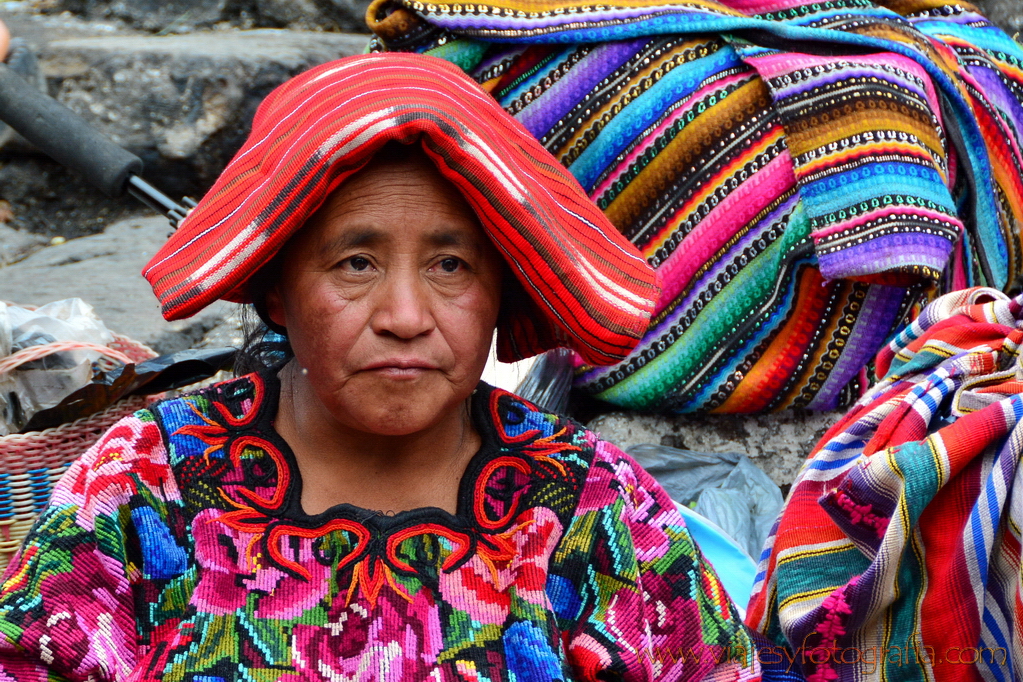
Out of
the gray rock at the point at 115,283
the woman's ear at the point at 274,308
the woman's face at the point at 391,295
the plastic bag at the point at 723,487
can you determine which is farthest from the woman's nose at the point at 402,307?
the gray rock at the point at 115,283

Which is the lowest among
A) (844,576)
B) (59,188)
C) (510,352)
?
(844,576)

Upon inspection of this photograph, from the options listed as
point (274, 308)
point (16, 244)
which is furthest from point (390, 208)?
point (16, 244)

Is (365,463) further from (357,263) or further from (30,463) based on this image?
(30,463)

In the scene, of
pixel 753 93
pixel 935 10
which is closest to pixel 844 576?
pixel 753 93

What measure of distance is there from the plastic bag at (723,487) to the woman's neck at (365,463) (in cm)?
122

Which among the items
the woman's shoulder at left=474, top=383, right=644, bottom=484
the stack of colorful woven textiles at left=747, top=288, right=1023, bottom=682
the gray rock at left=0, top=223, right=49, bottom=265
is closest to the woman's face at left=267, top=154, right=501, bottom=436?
the woman's shoulder at left=474, top=383, right=644, bottom=484

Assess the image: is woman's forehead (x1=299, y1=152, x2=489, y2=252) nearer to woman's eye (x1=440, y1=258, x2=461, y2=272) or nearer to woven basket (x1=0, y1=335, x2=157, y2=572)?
woman's eye (x1=440, y1=258, x2=461, y2=272)

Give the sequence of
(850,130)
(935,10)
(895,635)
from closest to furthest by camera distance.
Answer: (895,635) < (850,130) < (935,10)

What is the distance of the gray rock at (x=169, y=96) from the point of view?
15.0ft

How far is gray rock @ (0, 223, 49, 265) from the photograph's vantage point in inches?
168

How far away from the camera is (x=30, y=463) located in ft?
7.52

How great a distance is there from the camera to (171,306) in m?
1.48

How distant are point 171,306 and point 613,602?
0.78 meters

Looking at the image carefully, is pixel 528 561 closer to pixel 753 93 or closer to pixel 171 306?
pixel 171 306
